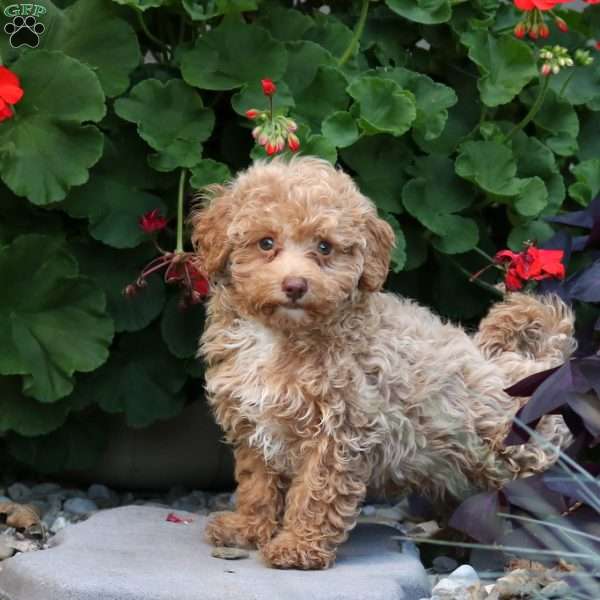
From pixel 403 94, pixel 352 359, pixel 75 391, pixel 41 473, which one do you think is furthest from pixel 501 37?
pixel 41 473

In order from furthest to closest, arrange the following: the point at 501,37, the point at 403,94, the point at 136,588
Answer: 1. the point at 501,37
2. the point at 403,94
3. the point at 136,588

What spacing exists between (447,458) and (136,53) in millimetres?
1674

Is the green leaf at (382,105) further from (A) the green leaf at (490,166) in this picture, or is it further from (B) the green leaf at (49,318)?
(B) the green leaf at (49,318)

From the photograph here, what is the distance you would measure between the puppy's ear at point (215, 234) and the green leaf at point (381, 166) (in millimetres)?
905

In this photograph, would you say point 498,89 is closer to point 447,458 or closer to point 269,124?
point 269,124

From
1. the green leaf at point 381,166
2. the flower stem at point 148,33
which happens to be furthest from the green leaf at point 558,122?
the flower stem at point 148,33

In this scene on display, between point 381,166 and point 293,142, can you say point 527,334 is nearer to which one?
point 381,166

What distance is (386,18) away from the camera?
4758mm

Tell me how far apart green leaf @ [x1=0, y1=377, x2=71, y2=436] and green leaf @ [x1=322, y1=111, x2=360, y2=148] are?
1295 millimetres

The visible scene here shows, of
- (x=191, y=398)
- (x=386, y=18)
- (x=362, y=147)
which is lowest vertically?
(x=191, y=398)

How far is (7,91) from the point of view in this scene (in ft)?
12.8

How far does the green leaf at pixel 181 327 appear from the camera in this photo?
4.47 metres

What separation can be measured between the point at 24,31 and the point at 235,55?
0.72 m

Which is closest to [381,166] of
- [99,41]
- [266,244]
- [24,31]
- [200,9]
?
[200,9]
